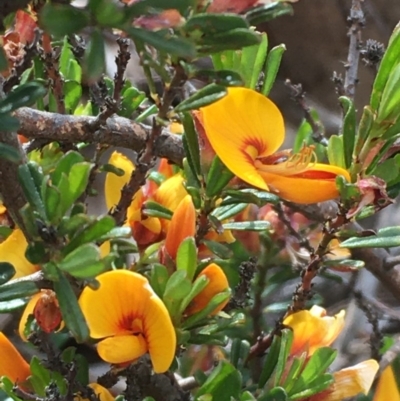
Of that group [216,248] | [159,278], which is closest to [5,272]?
[159,278]

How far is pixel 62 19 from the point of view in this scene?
233 mm

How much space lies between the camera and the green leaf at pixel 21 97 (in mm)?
289

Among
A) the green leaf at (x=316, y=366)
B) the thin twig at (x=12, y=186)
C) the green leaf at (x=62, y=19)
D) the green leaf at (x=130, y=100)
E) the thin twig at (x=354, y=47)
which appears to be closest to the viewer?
the green leaf at (x=62, y=19)

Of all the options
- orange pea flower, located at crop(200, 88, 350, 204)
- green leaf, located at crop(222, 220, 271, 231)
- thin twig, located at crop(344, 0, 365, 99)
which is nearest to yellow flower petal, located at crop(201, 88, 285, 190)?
orange pea flower, located at crop(200, 88, 350, 204)

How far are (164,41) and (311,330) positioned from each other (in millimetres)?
328

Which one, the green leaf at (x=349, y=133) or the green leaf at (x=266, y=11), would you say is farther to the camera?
the green leaf at (x=349, y=133)

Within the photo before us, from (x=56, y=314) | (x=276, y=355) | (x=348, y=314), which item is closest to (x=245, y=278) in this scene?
(x=276, y=355)

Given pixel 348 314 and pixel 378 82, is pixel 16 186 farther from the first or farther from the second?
pixel 348 314

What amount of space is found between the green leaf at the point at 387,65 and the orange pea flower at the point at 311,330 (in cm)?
19

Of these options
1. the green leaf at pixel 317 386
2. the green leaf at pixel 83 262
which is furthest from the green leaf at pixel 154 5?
the green leaf at pixel 317 386

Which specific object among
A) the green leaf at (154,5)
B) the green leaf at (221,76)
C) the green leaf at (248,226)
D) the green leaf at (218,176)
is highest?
the green leaf at (154,5)

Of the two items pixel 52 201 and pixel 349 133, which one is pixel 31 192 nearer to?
pixel 52 201

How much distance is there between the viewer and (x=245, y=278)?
514mm

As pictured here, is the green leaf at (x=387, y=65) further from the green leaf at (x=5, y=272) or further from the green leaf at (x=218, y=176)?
the green leaf at (x=5, y=272)
